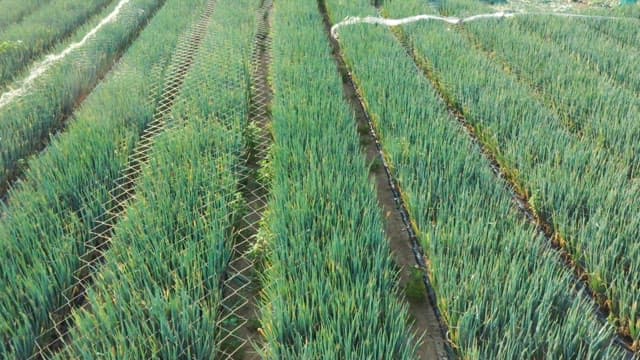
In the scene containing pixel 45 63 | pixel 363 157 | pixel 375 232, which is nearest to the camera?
pixel 375 232

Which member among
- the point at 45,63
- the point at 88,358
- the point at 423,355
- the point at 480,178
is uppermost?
the point at 45,63

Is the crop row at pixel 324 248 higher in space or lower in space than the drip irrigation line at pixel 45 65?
lower

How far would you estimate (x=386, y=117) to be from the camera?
316cm

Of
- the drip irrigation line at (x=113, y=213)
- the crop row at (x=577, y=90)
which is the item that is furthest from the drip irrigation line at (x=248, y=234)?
the crop row at (x=577, y=90)

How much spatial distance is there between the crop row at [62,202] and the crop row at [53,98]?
0.24m

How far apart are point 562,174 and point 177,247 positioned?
1.82m

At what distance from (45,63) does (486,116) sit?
366 cm

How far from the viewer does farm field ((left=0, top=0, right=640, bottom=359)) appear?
5.47 ft

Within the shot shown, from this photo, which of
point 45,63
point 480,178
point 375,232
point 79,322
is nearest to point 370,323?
point 375,232

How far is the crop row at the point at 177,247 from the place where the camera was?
1.64 metres

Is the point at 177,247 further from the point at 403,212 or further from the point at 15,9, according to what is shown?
the point at 15,9

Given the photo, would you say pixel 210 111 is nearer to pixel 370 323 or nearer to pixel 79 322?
pixel 79 322

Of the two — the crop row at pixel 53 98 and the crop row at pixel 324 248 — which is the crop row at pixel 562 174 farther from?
the crop row at pixel 53 98

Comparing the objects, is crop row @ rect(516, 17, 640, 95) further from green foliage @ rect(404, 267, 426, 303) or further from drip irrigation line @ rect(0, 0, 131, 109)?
drip irrigation line @ rect(0, 0, 131, 109)
